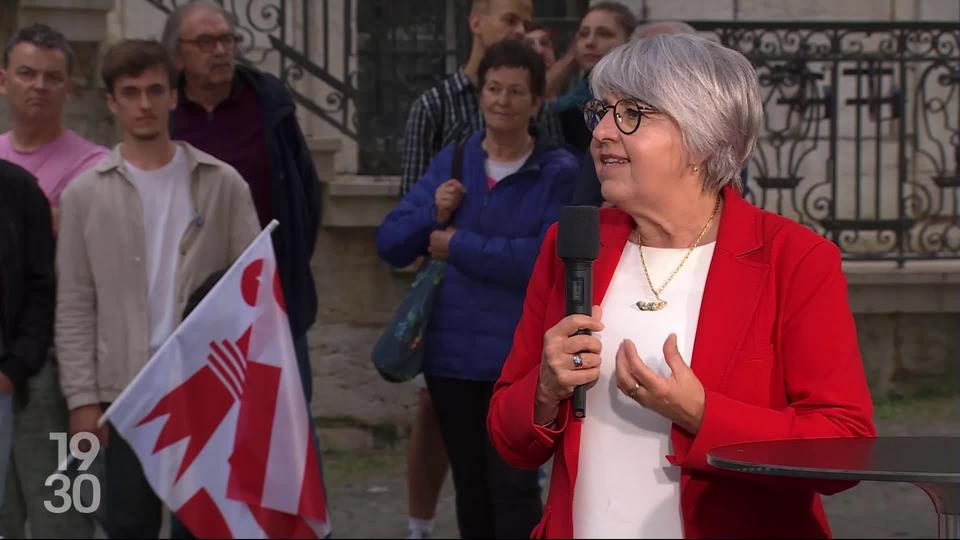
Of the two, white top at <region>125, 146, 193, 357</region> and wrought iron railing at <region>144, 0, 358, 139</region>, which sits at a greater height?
wrought iron railing at <region>144, 0, 358, 139</region>

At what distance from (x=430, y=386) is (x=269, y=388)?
534mm

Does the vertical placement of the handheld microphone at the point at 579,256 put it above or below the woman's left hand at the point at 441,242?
above

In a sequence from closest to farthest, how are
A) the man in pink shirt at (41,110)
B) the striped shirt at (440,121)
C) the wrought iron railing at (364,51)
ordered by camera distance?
the man in pink shirt at (41,110), the striped shirt at (440,121), the wrought iron railing at (364,51)

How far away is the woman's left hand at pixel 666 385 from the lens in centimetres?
265

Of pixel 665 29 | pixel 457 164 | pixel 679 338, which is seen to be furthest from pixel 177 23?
pixel 679 338

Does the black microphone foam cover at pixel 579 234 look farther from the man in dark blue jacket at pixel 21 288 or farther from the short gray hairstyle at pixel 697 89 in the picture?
the man in dark blue jacket at pixel 21 288

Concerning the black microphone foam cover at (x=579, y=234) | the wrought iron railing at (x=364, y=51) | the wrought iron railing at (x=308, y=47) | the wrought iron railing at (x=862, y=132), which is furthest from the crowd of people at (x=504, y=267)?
the wrought iron railing at (x=862, y=132)

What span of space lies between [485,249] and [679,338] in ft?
7.14

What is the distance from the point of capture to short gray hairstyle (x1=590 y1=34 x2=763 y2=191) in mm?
2879

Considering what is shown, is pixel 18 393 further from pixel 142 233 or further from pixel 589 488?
pixel 589 488

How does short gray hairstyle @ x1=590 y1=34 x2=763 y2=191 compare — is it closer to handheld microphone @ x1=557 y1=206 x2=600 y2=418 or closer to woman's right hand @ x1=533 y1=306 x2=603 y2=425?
handheld microphone @ x1=557 y1=206 x2=600 y2=418

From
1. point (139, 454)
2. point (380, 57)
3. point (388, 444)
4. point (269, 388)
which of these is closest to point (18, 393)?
point (139, 454)

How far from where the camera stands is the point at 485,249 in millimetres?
5020

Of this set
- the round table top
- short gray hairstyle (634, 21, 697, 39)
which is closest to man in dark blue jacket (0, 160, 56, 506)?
short gray hairstyle (634, 21, 697, 39)
